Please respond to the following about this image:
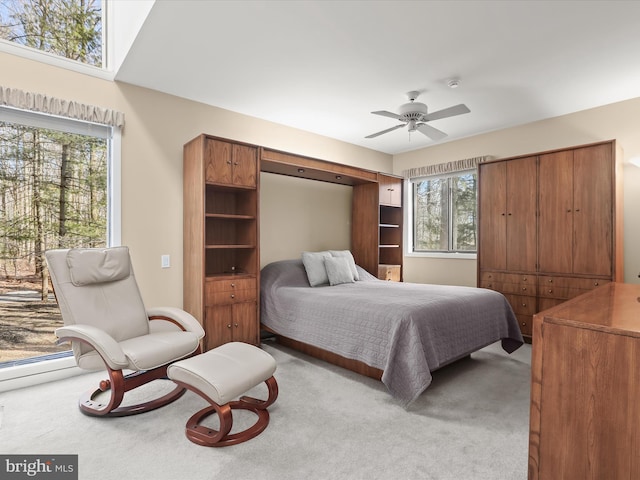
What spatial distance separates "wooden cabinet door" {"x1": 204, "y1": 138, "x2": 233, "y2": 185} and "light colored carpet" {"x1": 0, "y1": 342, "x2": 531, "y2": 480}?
74.5 inches

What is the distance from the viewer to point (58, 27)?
9.95 feet

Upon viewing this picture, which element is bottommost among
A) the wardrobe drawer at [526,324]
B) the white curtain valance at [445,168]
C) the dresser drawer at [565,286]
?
the wardrobe drawer at [526,324]

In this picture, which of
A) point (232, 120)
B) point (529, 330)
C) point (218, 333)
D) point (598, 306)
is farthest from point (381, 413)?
point (232, 120)

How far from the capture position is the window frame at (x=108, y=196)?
2711mm

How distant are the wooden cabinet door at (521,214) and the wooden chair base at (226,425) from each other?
319 cm

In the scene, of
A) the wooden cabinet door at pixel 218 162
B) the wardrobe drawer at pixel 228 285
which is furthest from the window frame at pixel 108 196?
the wardrobe drawer at pixel 228 285

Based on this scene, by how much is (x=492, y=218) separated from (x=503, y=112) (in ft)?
3.99

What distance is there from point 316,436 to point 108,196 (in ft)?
8.95

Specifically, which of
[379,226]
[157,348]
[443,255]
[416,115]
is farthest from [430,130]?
[157,348]

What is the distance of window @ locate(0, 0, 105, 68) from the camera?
2.81 metres

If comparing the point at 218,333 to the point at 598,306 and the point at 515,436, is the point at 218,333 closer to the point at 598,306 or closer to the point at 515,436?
the point at 515,436

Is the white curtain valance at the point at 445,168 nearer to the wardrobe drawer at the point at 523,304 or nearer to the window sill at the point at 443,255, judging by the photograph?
the window sill at the point at 443,255

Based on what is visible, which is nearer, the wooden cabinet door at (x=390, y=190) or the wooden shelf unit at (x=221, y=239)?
the wooden shelf unit at (x=221, y=239)

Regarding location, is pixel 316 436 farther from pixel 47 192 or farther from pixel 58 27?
pixel 58 27
